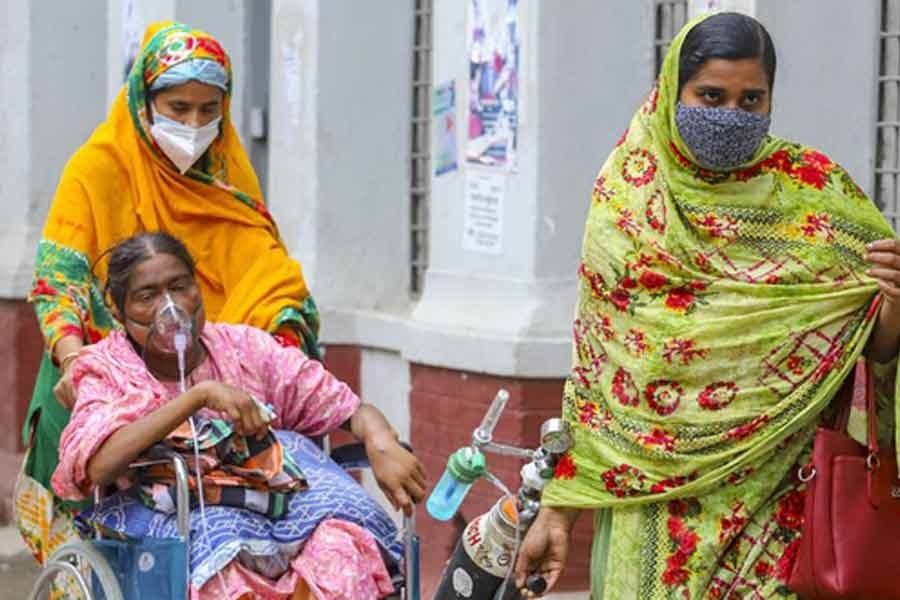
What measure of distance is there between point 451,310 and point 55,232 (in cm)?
218

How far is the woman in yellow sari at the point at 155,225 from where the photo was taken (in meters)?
5.57

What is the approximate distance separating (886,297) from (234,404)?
146cm

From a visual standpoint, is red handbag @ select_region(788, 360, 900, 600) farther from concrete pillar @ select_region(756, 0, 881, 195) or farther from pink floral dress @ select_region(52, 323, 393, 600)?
concrete pillar @ select_region(756, 0, 881, 195)

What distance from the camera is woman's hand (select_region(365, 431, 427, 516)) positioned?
462 cm

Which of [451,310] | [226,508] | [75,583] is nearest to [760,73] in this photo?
[226,508]

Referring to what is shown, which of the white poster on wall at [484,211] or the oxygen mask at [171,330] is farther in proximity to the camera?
the white poster on wall at [484,211]

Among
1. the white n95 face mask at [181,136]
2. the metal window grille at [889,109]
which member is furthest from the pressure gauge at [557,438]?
the metal window grille at [889,109]

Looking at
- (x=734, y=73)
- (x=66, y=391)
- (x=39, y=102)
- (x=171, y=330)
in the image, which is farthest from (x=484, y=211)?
(x=39, y=102)

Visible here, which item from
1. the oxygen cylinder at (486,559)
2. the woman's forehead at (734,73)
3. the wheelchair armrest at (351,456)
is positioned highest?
the woman's forehead at (734,73)

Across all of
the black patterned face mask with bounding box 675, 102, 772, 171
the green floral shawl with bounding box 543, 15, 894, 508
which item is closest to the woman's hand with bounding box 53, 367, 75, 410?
the green floral shawl with bounding box 543, 15, 894, 508

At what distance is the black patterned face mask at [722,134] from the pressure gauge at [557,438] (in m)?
0.60

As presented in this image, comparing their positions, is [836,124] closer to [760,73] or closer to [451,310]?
[451,310]

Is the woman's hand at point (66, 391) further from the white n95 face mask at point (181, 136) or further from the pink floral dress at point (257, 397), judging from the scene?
the white n95 face mask at point (181, 136)

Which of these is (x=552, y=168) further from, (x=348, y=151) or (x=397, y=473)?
(x=397, y=473)
